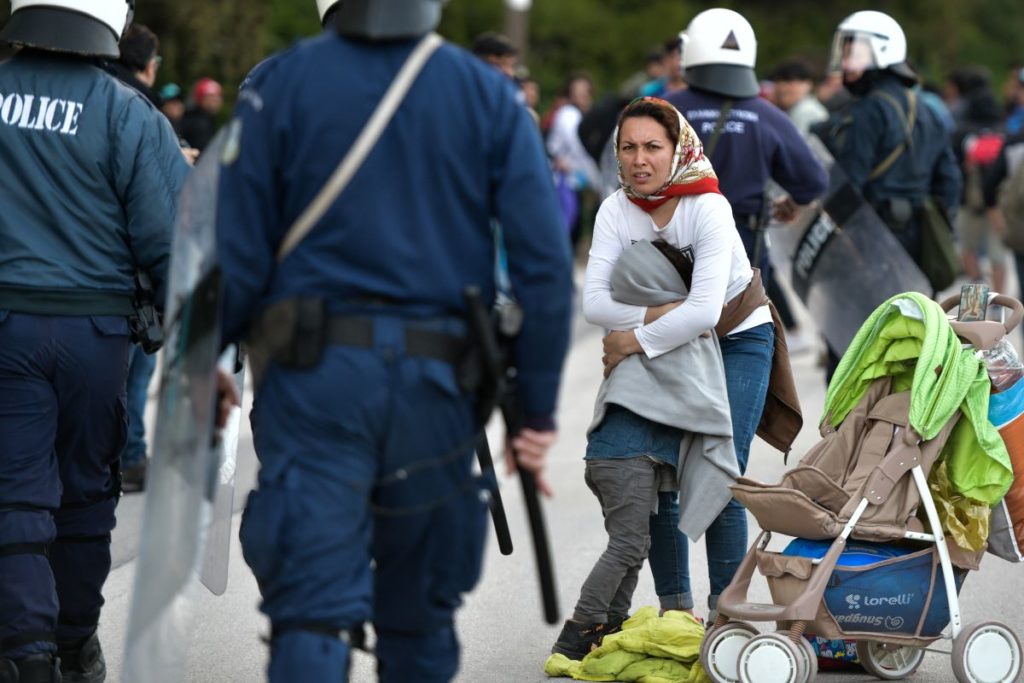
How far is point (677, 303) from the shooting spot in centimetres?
521

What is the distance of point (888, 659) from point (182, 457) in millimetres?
2488

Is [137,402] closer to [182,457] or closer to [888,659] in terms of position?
[888,659]

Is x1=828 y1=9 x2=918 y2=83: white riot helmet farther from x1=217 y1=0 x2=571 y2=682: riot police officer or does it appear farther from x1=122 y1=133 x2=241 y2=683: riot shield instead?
x1=122 y1=133 x2=241 y2=683: riot shield

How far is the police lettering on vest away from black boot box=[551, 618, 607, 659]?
6.68 ft

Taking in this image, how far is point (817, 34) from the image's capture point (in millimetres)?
29438

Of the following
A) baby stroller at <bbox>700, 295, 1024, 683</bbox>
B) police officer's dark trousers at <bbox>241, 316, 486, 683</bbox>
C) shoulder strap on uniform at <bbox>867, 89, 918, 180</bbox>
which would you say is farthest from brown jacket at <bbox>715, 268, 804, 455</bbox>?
shoulder strap on uniform at <bbox>867, 89, 918, 180</bbox>

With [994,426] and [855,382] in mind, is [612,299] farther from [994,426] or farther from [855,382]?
[994,426]

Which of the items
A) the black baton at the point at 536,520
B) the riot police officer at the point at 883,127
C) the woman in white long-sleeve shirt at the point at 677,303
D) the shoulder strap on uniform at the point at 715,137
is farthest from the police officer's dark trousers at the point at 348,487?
the riot police officer at the point at 883,127

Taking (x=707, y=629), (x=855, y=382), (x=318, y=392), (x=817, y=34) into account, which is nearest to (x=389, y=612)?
(x=318, y=392)

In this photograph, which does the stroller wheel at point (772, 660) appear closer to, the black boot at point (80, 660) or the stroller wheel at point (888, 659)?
the stroller wheel at point (888, 659)

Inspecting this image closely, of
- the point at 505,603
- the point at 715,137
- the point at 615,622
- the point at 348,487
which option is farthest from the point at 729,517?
the point at 348,487

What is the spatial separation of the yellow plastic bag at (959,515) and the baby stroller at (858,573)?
1.5 inches

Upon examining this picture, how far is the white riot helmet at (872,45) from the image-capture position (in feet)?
27.5

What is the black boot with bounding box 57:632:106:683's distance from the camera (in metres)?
5.10
